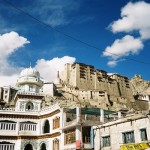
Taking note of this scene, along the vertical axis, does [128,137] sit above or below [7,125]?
below

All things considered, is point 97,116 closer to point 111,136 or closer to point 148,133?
point 111,136

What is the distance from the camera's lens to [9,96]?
10519cm

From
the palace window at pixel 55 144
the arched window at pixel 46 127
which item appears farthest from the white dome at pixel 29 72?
the palace window at pixel 55 144

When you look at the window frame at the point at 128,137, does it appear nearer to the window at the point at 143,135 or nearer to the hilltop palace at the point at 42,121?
the window at the point at 143,135

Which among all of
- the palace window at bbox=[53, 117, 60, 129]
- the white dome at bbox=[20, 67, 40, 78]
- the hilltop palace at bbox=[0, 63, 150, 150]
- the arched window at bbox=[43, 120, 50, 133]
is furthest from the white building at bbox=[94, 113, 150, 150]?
the white dome at bbox=[20, 67, 40, 78]

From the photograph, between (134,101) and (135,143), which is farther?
(134,101)

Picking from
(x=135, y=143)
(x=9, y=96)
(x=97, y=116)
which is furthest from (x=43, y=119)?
(x=9, y=96)

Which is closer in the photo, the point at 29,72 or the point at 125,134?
the point at 125,134

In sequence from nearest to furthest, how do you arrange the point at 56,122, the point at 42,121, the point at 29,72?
the point at 56,122 < the point at 42,121 < the point at 29,72

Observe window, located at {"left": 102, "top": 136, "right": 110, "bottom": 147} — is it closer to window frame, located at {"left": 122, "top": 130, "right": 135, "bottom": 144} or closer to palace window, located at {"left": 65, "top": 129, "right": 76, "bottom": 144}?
window frame, located at {"left": 122, "top": 130, "right": 135, "bottom": 144}

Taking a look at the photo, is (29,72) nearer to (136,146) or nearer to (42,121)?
(42,121)

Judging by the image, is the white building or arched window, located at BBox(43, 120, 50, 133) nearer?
the white building

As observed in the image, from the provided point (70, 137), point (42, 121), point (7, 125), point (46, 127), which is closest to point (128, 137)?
point (70, 137)

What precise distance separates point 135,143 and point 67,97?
279 feet
